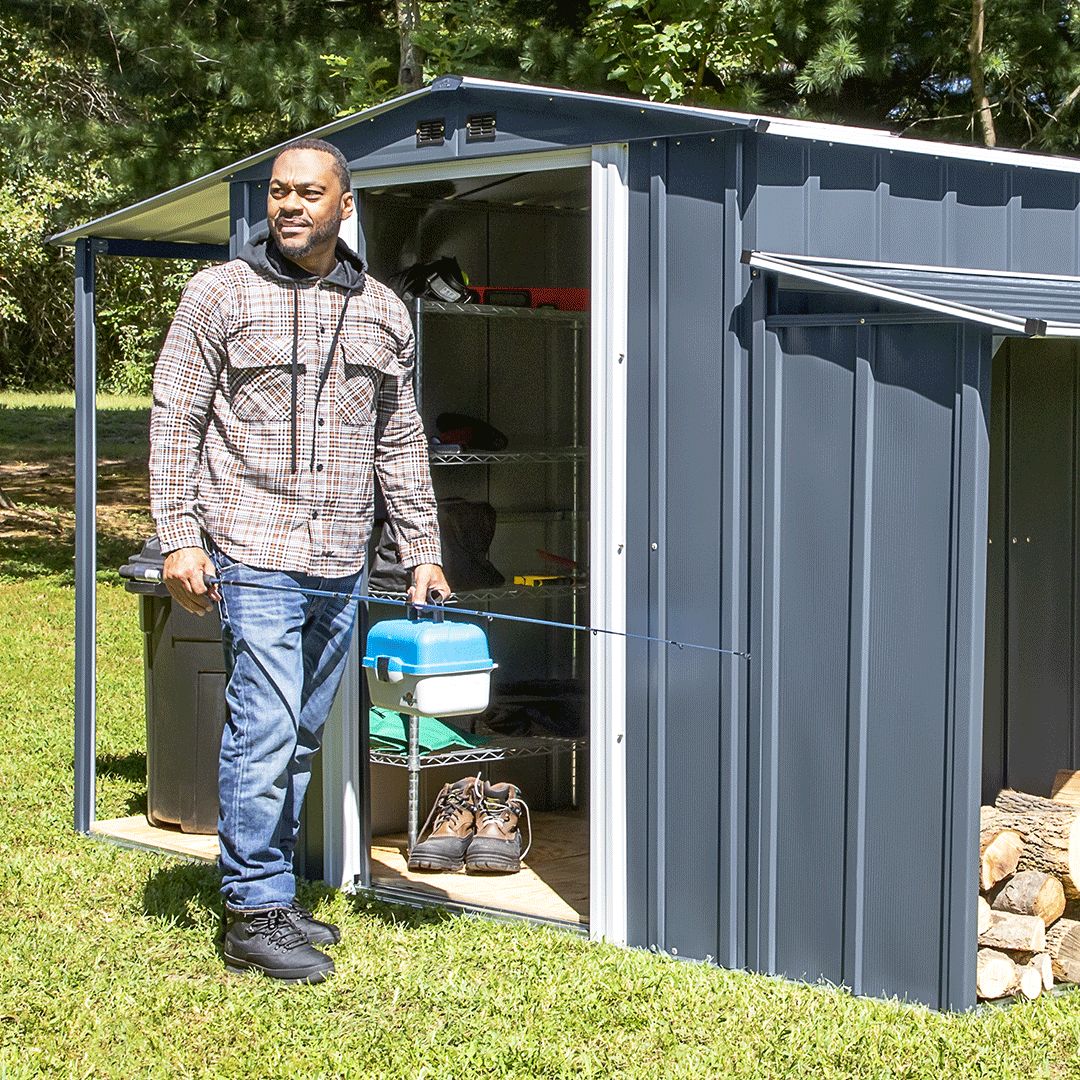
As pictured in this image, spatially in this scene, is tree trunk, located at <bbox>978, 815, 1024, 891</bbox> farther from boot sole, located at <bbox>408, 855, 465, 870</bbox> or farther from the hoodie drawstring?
the hoodie drawstring

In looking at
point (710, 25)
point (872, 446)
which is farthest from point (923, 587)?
point (710, 25)

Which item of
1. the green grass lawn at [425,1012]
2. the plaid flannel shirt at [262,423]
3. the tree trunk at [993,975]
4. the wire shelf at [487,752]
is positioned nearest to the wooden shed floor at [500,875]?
the green grass lawn at [425,1012]

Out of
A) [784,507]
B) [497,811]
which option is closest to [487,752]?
[497,811]

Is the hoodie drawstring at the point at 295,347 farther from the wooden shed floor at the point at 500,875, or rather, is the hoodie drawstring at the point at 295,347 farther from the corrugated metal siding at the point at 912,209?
the wooden shed floor at the point at 500,875

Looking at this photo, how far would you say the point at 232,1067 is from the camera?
3467 millimetres

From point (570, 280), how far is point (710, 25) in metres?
3.85

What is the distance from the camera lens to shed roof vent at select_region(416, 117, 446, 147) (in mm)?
4453

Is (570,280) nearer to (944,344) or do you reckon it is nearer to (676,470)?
(676,470)

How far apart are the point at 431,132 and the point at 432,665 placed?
164cm

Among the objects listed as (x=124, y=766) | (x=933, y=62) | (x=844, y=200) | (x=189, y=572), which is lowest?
(x=124, y=766)

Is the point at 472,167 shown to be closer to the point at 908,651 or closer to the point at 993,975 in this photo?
the point at 908,651

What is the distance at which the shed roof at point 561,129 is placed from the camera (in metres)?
3.94

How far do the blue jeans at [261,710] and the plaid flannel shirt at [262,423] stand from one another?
9 centimetres

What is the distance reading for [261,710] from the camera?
3898 millimetres
